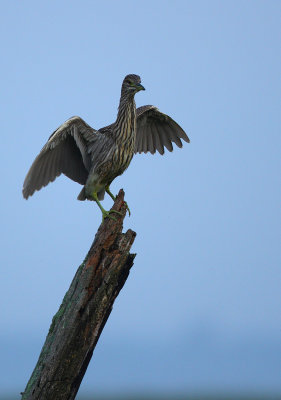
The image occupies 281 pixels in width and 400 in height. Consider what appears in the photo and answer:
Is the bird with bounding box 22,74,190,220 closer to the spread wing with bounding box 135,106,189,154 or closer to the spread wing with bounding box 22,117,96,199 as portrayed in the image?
Result: the spread wing with bounding box 22,117,96,199

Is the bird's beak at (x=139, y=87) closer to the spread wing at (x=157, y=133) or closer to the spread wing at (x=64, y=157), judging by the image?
the spread wing at (x=64, y=157)

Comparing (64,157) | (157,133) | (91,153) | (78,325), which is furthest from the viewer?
(157,133)

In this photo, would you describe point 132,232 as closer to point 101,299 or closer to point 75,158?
point 101,299

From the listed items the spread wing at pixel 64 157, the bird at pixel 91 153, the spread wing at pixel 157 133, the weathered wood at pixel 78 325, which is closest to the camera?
the weathered wood at pixel 78 325

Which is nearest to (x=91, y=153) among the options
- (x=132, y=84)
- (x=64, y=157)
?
(x=64, y=157)

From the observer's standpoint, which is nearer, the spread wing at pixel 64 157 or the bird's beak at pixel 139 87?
the bird's beak at pixel 139 87

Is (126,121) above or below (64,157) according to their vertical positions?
above

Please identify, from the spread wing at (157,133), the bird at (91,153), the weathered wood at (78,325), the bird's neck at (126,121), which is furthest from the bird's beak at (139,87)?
the weathered wood at (78,325)

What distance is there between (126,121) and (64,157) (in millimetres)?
1081

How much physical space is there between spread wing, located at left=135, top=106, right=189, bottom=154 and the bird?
1192 millimetres

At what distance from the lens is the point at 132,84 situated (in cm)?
735

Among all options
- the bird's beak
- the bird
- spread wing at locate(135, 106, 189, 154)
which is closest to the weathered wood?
the bird

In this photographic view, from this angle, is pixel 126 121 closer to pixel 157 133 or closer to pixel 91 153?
pixel 91 153

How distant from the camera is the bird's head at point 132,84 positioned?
288 inches
